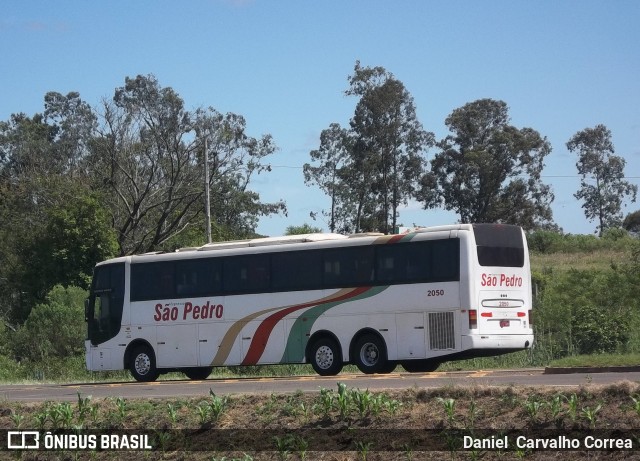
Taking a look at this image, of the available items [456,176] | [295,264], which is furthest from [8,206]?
[295,264]

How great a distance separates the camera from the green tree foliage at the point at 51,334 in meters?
41.5

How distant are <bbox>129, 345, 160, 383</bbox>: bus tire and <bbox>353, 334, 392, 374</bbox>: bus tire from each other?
Result: 590 centimetres

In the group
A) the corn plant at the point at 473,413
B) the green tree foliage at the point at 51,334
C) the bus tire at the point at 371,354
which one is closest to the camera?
the corn plant at the point at 473,413

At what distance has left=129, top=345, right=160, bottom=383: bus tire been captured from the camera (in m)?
28.4

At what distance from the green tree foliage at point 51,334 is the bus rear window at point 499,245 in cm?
2106

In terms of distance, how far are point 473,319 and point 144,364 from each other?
30.7 ft

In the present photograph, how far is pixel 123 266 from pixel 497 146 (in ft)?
144

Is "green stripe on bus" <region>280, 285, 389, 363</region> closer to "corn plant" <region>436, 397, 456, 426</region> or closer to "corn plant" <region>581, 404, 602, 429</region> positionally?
"corn plant" <region>436, 397, 456, 426</region>

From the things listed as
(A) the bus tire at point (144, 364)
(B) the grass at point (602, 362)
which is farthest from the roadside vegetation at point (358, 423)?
(A) the bus tire at point (144, 364)

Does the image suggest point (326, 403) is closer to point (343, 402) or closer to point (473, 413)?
point (343, 402)

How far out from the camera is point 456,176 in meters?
69.9

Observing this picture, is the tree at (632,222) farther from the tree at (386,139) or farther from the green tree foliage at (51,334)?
the green tree foliage at (51,334)

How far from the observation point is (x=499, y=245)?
24.6 meters

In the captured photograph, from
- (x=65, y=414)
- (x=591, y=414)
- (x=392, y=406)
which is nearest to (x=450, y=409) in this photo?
(x=392, y=406)
